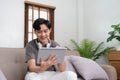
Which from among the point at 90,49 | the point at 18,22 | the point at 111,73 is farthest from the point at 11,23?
the point at 111,73

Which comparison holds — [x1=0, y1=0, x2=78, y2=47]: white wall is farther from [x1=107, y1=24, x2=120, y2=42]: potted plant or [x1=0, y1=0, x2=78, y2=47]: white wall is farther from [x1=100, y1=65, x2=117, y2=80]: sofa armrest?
[x1=100, y1=65, x2=117, y2=80]: sofa armrest

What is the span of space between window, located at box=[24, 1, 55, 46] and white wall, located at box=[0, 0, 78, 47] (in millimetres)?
89

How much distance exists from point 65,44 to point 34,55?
256 centimetres

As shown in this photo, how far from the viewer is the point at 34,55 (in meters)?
2.02

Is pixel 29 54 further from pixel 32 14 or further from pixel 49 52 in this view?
pixel 32 14

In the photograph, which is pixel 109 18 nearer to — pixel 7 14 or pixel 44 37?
pixel 7 14

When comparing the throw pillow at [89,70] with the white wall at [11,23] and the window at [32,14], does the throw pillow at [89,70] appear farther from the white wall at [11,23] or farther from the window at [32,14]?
the window at [32,14]

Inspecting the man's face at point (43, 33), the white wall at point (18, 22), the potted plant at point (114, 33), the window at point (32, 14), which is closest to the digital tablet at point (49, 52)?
the man's face at point (43, 33)

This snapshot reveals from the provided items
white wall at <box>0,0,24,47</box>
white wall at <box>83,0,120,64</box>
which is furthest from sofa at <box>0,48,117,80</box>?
white wall at <box>83,0,120,64</box>

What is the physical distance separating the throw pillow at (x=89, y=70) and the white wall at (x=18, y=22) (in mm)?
1483

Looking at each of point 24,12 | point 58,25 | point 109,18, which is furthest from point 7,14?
point 109,18

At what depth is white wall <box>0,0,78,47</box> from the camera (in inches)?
139

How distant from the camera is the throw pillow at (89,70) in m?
2.38

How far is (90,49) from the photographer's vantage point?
4406 mm
